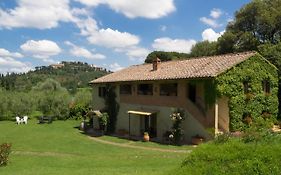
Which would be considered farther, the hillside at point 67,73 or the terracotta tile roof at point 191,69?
the hillside at point 67,73

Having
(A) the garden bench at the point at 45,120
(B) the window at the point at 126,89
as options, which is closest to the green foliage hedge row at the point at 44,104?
(A) the garden bench at the point at 45,120

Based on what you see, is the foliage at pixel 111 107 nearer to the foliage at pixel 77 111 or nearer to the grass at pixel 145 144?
the grass at pixel 145 144

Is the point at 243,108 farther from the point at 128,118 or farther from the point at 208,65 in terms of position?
the point at 128,118

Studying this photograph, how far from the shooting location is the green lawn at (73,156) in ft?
49.8

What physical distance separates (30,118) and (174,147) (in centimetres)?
3149

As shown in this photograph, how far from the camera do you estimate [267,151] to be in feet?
33.6

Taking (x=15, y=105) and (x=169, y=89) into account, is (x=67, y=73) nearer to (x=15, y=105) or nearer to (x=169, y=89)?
(x=15, y=105)

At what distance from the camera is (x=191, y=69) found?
28.5m

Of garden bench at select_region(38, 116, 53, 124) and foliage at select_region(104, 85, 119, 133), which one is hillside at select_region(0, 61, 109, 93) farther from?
foliage at select_region(104, 85, 119, 133)

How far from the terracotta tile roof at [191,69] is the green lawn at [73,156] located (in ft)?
19.1

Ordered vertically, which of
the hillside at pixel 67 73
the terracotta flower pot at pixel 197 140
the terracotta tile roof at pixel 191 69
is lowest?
the terracotta flower pot at pixel 197 140

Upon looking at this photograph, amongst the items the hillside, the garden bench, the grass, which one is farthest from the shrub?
the hillside

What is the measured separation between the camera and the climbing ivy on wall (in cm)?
2562

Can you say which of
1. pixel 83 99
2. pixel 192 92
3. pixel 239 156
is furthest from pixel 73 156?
pixel 83 99
